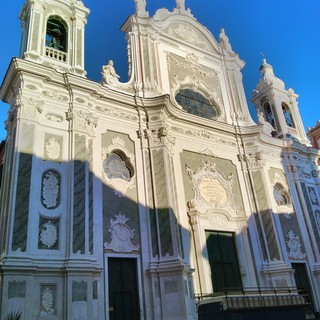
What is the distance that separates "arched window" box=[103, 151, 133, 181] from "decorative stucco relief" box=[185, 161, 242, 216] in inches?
91.3

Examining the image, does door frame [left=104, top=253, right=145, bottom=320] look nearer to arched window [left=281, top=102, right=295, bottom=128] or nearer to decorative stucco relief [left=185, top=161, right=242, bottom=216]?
decorative stucco relief [left=185, top=161, right=242, bottom=216]

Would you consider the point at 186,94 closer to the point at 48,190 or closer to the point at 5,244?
the point at 48,190

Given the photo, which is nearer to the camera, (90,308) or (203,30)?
(90,308)

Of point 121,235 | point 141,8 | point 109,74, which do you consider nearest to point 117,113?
point 109,74

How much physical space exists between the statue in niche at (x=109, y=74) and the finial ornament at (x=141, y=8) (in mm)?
3096

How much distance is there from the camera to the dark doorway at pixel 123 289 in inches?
392

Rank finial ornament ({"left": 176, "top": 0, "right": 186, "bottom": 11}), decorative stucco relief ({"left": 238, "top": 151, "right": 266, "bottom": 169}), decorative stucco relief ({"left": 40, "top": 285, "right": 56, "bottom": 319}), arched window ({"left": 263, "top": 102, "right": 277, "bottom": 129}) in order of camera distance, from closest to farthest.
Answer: decorative stucco relief ({"left": 40, "top": 285, "right": 56, "bottom": 319}), decorative stucco relief ({"left": 238, "top": 151, "right": 266, "bottom": 169}), finial ornament ({"left": 176, "top": 0, "right": 186, "bottom": 11}), arched window ({"left": 263, "top": 102, "right": 277, "bottom": 129})

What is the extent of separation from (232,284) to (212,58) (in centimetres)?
1013

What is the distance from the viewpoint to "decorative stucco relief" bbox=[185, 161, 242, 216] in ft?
42.9

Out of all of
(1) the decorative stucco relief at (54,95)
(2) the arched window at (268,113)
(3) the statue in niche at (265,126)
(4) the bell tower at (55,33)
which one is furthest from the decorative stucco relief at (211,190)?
(2) the arched window at (268,113)

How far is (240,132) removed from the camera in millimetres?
15688

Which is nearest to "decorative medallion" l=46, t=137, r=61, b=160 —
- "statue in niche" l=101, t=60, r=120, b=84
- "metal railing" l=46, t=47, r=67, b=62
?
"metal railing" l=46, t=47, r=67, b=62

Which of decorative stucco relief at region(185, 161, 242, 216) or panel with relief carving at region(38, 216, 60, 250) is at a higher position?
decorative stucco relief at region(185, 161, 242, 216)

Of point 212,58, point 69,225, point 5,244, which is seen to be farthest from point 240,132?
point 5,244
